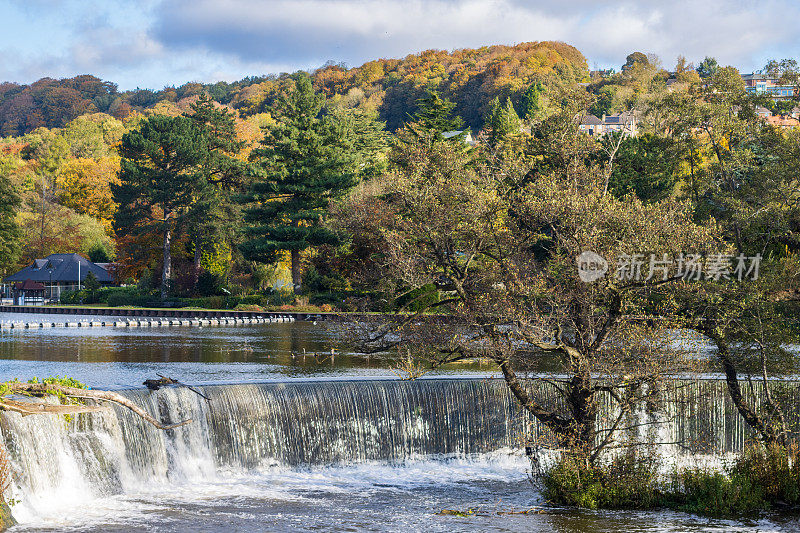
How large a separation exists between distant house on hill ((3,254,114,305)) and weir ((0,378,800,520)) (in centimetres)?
5104

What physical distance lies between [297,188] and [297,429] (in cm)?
2982

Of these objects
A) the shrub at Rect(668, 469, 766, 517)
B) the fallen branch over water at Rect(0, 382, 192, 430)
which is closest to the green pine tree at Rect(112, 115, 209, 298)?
the fallen branch over water at Rect(0, 382, 192, 430)

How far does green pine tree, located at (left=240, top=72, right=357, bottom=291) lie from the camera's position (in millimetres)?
44844

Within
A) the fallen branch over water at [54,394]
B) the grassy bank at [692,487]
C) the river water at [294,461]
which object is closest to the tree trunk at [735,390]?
the grassy bank at [692,487]

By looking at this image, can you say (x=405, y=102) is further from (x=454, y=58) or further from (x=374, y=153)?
(x=374, y=153)

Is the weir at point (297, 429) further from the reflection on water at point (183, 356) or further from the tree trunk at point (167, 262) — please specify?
the tree trunk at point (167, 262)

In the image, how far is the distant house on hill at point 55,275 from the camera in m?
64.6

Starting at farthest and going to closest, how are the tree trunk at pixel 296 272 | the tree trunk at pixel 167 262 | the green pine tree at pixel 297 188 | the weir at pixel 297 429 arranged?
1. the tree trunk at pixel 167 262
2. the tree trunk at pixel 296 272
3. the green pine tree at pixel 297 188
4. the weir at pixel 297 429

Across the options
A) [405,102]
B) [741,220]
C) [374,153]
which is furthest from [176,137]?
[405,102]

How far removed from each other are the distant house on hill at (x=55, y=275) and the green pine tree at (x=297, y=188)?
22.7 meters

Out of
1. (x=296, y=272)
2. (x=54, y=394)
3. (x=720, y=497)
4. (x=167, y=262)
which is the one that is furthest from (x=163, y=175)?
(x=720, y=497)

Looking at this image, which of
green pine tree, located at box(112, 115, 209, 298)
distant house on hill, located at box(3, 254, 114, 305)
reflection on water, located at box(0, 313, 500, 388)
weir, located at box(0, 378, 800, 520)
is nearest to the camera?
weir, located at box(0, 378, 800, 520)

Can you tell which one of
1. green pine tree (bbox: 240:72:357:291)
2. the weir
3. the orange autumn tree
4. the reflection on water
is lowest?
the weir

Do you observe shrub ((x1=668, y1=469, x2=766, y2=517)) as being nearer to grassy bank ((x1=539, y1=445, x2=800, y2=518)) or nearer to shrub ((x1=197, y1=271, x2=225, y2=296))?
grassy bank ((x1=539, y1=445, x2=800, y2=518))
